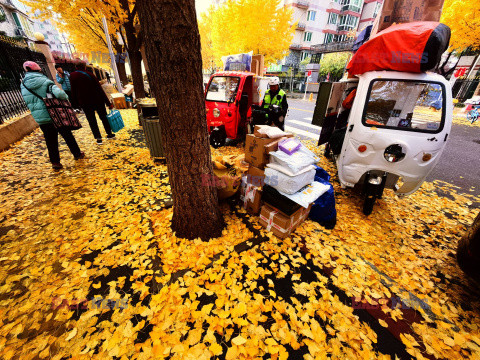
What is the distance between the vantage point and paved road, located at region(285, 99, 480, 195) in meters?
5.46

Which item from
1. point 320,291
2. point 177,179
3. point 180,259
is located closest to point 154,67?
point 177,179

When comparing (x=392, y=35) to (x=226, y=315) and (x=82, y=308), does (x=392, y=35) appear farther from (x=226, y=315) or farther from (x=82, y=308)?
(x=82, y=308)

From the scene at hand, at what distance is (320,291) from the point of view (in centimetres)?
242

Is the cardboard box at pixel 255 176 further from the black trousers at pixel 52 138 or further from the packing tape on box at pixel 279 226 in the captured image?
the black trousers at pixel 52 138

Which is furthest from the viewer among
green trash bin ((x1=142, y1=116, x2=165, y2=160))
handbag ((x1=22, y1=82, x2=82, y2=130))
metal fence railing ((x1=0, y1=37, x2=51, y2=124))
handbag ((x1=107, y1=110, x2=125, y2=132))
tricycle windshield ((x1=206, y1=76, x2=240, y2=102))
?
handbag ((x1=107, y1=110, x2=125, y2=132))

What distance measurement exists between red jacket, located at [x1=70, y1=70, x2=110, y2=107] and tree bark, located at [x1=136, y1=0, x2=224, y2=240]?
5.43 m

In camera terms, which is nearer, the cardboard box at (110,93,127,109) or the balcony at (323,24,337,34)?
the cardboard box at (110,93,127,109)

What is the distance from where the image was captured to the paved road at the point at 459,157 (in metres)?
5.46

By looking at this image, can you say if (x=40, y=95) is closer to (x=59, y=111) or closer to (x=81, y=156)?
(x=59, y=111)

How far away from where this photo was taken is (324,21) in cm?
3195

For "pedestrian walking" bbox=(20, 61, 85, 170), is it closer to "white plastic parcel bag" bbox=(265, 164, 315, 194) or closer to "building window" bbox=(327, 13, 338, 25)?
"white plastic parcel bag" bbox=(265, 164, 315, 194)

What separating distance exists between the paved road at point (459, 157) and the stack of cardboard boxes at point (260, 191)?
5.29 m

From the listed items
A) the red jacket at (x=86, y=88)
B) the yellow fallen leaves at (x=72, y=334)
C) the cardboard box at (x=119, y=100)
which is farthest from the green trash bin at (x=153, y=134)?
the cardboard box at (x=119, y=100)

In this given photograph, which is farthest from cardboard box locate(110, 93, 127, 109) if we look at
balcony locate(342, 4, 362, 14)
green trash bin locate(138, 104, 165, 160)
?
balcony locate(342, 4, 362, 14)
